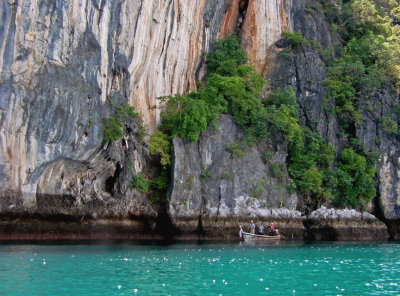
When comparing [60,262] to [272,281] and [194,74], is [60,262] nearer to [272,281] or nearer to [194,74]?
[272,281]

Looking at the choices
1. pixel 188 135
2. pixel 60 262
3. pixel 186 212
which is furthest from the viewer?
pixel 188 135

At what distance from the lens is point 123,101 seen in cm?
2228

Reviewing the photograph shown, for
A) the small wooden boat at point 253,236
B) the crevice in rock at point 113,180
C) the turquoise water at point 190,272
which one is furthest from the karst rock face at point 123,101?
the turquoise water at point 190,272

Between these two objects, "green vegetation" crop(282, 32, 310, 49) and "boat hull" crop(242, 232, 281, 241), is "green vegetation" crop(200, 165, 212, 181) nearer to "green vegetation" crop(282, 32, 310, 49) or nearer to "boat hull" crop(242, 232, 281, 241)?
"boat hull" crop(242, 232, 281, 241)

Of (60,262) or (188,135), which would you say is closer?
(60,262)

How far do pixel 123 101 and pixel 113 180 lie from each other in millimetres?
4261

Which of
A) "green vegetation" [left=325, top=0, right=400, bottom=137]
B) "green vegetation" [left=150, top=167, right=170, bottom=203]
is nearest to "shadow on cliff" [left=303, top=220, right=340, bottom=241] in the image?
"green vegetation" [left=325, top=0, right=400, bottom=137]

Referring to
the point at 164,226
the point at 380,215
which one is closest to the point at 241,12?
the point at 380,215

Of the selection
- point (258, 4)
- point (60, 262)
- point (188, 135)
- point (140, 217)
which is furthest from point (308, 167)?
point (60, 262)

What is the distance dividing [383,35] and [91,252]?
31.7m

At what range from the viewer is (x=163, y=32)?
83.5 feet

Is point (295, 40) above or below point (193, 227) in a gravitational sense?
above

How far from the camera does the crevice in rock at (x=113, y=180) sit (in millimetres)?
22125

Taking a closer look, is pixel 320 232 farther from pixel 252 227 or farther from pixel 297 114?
pixel 297 114
